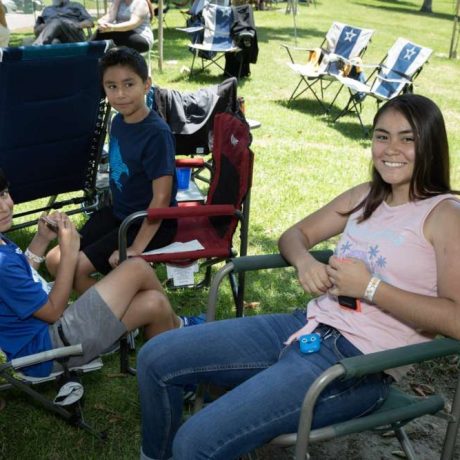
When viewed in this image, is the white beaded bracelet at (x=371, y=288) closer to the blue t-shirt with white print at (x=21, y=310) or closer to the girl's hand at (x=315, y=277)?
the girl's hand at (x=315, y=277)

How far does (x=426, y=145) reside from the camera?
2.01 meters

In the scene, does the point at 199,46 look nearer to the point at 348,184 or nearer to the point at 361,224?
the point at 348,184

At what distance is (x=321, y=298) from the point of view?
2.18 meters

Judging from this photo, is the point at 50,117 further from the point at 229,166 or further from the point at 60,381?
the point at 60,381

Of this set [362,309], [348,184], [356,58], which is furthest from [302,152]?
[362,309]

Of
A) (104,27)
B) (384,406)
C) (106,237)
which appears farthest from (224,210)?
(104,27)

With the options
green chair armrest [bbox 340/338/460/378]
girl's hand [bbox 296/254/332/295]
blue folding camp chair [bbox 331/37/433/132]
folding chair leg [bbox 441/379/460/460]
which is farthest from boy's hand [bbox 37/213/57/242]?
blue folding camp chair [bbox 331/37/433/132]

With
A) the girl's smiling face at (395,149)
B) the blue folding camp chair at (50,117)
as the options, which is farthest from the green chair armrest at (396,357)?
the blue folding camp chair at (50,117)

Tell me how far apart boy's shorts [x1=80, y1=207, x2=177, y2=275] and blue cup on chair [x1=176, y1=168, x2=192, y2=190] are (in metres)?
0.76

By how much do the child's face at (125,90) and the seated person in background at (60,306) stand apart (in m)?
0.78

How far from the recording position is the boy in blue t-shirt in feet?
10.1

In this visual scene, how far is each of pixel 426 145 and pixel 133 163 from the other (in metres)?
1.55

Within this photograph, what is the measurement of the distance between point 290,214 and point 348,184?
1.04 metres

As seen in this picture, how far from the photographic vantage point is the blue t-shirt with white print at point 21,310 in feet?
7.48
